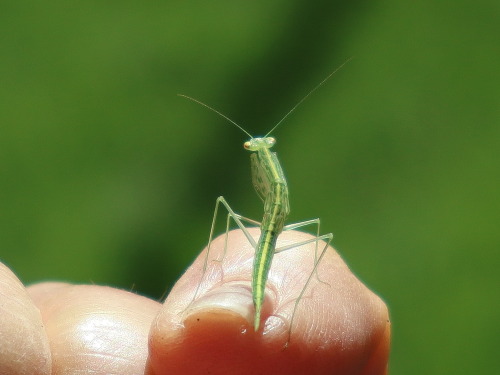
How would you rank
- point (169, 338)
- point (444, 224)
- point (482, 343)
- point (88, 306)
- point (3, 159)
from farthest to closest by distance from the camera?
point (3, 159) < point (444, 224) < point (482, 343) < point (88, 306) < point (169, 338)

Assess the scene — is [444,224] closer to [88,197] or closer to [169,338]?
[88,197]

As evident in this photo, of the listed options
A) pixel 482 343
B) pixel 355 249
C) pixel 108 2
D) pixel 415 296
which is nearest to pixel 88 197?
pixel 108 2

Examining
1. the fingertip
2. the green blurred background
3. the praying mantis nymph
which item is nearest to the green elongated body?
the praying mantis nymph

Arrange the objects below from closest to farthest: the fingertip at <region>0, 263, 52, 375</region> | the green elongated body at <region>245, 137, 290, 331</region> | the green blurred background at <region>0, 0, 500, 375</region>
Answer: the fingertip at <region>0, 263, 52, 375</region>, the green elongated body at <region>245, 137, 290, 331</region>, the green blurred background at <region>0, 0, 500, 375</region>

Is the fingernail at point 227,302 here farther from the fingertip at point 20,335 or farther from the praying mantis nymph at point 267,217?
the fingertip at point 20,335

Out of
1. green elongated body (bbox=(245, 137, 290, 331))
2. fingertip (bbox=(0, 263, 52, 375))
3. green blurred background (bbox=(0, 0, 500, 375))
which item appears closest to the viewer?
fingertip (bbox=(0, 263, 52, 375))

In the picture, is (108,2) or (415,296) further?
(108,2)

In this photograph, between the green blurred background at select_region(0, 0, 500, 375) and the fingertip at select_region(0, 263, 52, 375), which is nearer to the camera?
the fingertip at select_region(0, 263, 52, 375)

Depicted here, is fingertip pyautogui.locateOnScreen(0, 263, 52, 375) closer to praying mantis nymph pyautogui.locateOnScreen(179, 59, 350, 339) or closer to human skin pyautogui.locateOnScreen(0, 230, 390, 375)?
human skin pyautogui.locateOnScreen(0, 230, 390, 375)
